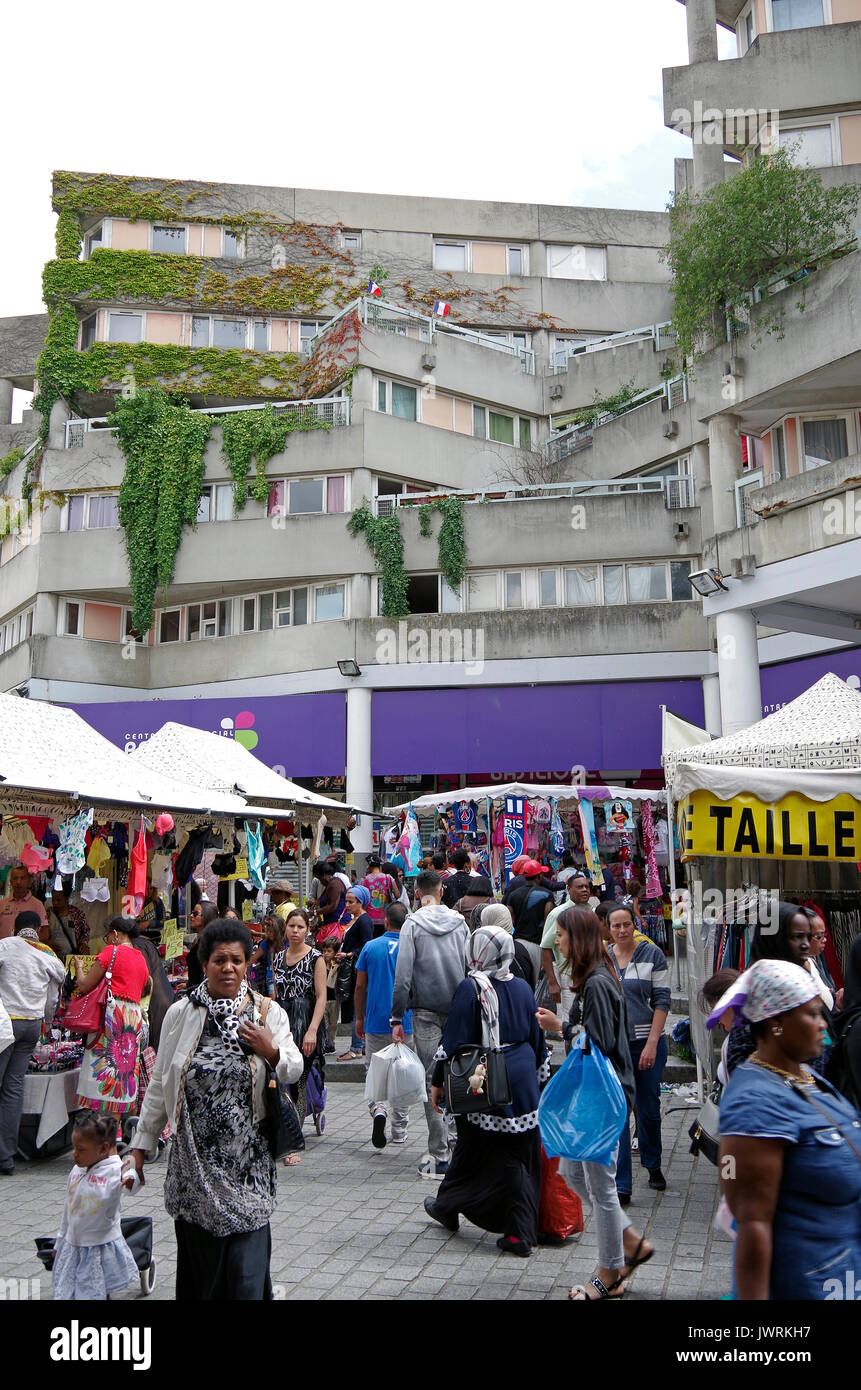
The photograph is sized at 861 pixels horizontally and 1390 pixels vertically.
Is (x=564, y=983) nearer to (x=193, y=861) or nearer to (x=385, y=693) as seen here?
(x=193, y=861)

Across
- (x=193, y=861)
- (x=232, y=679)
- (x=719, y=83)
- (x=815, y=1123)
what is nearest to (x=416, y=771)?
(x=232, y=679)

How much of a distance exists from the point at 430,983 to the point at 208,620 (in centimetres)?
2389

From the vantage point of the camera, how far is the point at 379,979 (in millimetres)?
9172

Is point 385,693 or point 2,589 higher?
point 2,589

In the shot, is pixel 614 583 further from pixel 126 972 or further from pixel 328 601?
pixel 126 972

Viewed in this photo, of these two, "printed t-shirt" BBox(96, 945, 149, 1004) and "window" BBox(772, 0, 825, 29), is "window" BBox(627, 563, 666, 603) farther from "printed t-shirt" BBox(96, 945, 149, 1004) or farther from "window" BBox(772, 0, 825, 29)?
"printed t-shirt" BBox(96, 945, 149, 1004)

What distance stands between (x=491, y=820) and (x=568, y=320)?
21.6 m

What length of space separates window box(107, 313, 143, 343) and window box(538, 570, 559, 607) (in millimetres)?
14302

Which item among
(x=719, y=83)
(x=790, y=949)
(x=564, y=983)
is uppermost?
(x=719, y=83)

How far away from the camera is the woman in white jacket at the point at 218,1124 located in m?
3.92

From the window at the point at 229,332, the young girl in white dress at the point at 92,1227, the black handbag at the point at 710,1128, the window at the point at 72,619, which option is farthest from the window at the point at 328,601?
the young girl in white dress at the point at 92,1227

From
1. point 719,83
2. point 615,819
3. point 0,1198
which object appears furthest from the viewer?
point 719,83

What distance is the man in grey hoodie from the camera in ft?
24.6

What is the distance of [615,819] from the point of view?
18266 mm
